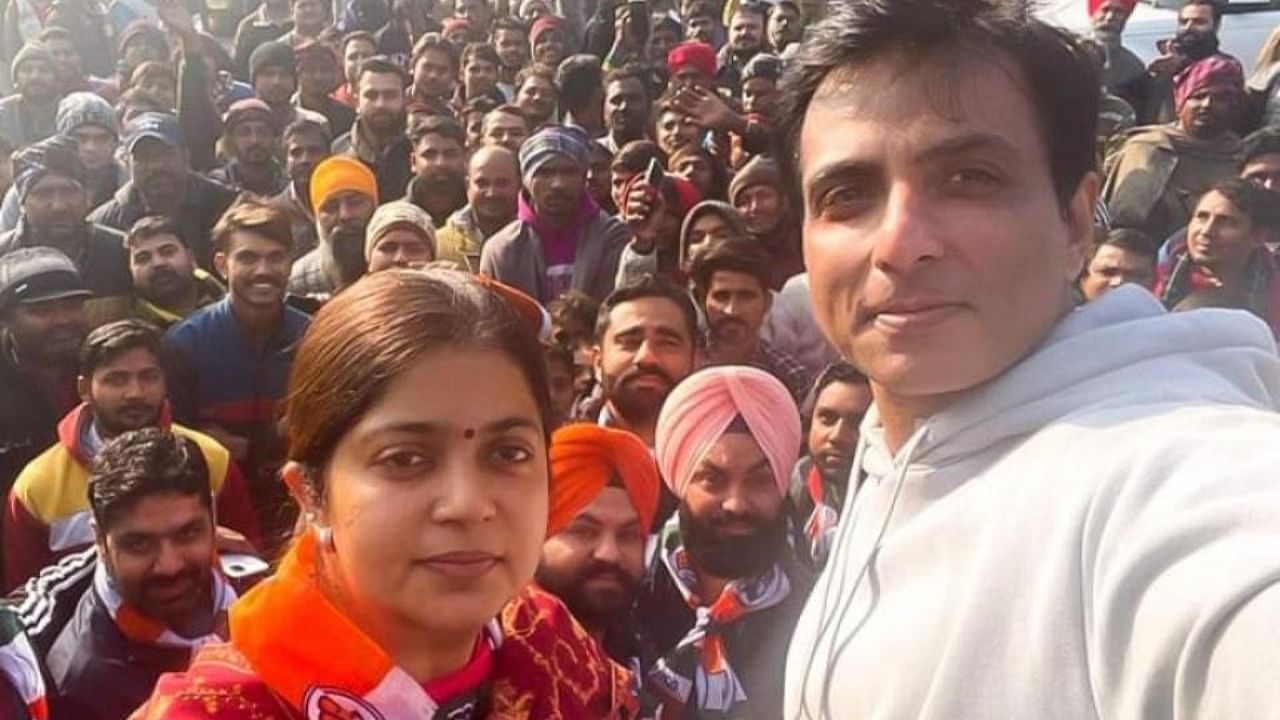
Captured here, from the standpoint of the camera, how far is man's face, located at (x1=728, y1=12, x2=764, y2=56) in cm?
812

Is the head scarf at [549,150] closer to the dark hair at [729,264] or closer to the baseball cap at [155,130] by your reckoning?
the dark hair at [729,264]

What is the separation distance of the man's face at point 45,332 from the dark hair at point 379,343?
276 cm

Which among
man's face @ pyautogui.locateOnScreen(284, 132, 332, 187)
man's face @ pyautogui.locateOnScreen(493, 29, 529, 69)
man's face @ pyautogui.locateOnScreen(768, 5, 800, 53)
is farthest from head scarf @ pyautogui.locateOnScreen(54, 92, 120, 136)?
man's face @ pyautogui.locateOnScreen(768, 5, 800, 53)

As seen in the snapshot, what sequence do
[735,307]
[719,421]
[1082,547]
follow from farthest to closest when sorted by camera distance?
[735,307]
[719,421]
[1082,547]

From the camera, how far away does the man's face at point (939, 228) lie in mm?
1213

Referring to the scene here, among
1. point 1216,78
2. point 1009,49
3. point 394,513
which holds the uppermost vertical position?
point 1009,49

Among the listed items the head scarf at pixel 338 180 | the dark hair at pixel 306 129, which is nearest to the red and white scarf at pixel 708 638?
the head scarf at pixel 338 180

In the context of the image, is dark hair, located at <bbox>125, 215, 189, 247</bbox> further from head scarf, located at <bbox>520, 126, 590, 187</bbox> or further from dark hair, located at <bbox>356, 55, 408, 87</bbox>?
dark hair, located at <bbox>356, 55, 408, 87</bbox>

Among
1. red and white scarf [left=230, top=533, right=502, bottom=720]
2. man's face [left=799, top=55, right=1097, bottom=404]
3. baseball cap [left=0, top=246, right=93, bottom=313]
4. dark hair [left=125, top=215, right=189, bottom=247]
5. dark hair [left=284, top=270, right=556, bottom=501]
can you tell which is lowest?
dark hair [left=125, top=215, right=189, bottom=247]

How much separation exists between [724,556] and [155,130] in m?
4.37

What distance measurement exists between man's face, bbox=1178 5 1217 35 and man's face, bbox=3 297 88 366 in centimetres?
556

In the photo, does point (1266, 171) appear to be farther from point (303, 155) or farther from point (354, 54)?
point (354, 54)

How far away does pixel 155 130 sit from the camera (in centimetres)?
607

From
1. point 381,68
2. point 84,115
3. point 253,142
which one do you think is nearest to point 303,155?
point 253,142
